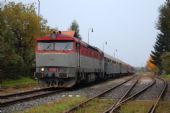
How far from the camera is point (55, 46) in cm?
2803

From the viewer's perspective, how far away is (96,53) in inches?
1485

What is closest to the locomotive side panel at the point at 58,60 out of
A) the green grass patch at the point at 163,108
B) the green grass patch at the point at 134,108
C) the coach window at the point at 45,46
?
the coach window at the point at 45,46

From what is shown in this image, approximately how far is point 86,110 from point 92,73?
19.2m

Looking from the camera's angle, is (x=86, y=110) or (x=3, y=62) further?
(x=3, y=62)

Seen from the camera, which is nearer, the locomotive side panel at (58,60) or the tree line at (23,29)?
the locomotive side panel at (58,60)

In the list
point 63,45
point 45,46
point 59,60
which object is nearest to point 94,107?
point 59,60

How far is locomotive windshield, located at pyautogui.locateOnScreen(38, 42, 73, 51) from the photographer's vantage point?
27.8 metres

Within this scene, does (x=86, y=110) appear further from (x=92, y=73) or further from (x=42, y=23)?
(x=42, y=23)

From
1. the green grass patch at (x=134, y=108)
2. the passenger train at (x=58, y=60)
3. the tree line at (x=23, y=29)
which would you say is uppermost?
the tree line at (x=23, y=29)

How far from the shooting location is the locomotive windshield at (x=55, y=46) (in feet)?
91.1

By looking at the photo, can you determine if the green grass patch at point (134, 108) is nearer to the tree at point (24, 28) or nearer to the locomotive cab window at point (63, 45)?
the locomotive cab window at point (63, 45)

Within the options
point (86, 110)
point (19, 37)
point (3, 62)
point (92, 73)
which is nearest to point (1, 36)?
point (3, 62)

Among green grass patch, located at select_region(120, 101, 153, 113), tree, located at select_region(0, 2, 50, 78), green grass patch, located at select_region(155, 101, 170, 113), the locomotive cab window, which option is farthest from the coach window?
tree, located at select_region(0, 2, 50, 78)

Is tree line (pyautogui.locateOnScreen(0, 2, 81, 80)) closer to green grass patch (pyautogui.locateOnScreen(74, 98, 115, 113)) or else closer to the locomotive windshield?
the locomotive windshield
